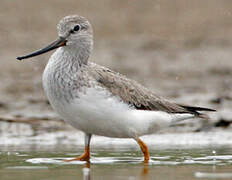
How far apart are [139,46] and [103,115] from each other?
11.6 meters

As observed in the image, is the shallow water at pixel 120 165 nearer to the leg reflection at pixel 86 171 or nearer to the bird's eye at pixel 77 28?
the leg reflection at pixel 86 171

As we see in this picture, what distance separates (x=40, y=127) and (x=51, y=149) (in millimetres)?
2351

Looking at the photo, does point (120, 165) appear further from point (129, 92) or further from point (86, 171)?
point (129, 92)

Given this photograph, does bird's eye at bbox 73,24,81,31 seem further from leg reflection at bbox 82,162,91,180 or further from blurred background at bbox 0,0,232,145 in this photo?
blurred background at bbox 0,0,232,145

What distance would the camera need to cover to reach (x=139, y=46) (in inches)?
776

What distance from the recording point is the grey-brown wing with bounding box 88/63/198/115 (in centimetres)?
870

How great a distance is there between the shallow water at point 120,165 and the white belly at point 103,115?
43cm

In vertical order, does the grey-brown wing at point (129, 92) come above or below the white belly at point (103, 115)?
above

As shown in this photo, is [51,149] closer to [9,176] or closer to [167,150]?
[167,150]

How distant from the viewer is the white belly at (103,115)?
27.0ft

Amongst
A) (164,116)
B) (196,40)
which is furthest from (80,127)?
(196,40)

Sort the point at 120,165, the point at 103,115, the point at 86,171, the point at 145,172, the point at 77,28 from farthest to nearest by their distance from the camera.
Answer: the point at 77,28 → the point at 103,115 → the point at 120,165 → the point at 86,171 → the point at 145,172

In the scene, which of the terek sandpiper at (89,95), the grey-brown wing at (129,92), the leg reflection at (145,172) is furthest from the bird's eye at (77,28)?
the leg reflection at (145,172)

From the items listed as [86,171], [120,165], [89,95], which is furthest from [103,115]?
[86,171]
